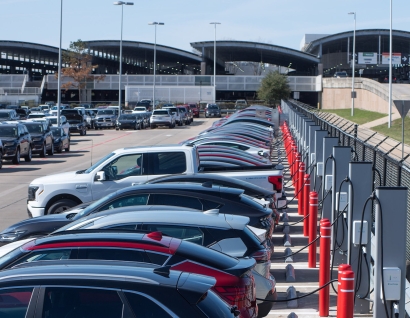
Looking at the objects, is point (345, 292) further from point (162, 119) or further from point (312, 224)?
point (162, 119)

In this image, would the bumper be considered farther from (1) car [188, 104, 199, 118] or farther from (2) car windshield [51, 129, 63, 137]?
(1) car [188, 104, 199, 118]

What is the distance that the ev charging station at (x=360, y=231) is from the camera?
8.46 m

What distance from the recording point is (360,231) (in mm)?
8375

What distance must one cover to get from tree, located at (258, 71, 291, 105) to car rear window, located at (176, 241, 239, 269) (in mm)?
75424

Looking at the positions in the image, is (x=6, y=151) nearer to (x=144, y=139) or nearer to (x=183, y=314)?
(x=144, y=139)

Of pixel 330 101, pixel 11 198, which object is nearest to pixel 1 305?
pixel 11 198

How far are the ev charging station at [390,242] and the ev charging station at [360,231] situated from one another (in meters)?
1.14

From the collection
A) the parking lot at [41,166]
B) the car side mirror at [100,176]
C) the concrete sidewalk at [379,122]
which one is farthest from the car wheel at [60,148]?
the concrete sidewalk at [379,122]

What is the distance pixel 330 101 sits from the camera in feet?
296

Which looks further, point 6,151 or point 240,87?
point 240,87

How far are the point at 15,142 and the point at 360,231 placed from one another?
948 inches

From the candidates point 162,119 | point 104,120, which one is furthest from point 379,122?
point 104,120

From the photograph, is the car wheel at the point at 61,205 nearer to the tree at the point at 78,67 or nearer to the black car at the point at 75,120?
the black car at the point at 75,120

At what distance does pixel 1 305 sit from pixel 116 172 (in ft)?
31.7
